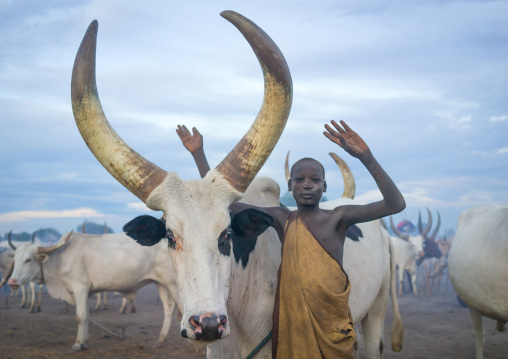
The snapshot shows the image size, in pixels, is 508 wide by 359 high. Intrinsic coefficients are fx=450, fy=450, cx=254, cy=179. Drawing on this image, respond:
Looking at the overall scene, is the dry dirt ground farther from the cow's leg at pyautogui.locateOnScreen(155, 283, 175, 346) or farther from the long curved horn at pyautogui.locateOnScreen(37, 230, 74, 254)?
the long curved horn at pyautogui.locateOnScreen(37, 230, 74, 254)

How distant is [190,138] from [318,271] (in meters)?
1.61

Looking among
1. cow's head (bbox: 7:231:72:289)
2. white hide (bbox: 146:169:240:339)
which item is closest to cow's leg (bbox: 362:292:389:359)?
white hide (bbox: 146:169:240:339)

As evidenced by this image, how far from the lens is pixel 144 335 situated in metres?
9.84

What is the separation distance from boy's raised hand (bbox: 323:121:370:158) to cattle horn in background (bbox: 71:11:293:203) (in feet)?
1.07

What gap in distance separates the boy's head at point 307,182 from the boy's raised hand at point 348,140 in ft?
0.76

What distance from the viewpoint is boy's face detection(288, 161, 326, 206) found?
2798 millimetres

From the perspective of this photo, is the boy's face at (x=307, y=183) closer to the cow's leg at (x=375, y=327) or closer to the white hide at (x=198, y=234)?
the white hide at (x=198, y=234)

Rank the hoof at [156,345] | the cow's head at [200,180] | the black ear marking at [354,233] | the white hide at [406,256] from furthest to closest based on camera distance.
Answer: the white hide at [406,256], the hoof at [156,345], the black ear marking at [354,233], the cow's head at [200,180]

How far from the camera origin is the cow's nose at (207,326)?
2.15 m

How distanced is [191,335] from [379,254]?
2830 mm

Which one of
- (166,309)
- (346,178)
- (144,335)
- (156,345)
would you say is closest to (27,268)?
(144,335)

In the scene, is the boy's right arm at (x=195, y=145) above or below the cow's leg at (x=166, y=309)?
above

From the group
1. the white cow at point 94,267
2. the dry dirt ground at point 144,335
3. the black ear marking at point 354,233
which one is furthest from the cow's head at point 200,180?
the white cow at point 94,267

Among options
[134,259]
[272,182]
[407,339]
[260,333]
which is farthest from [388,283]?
[134,259]
